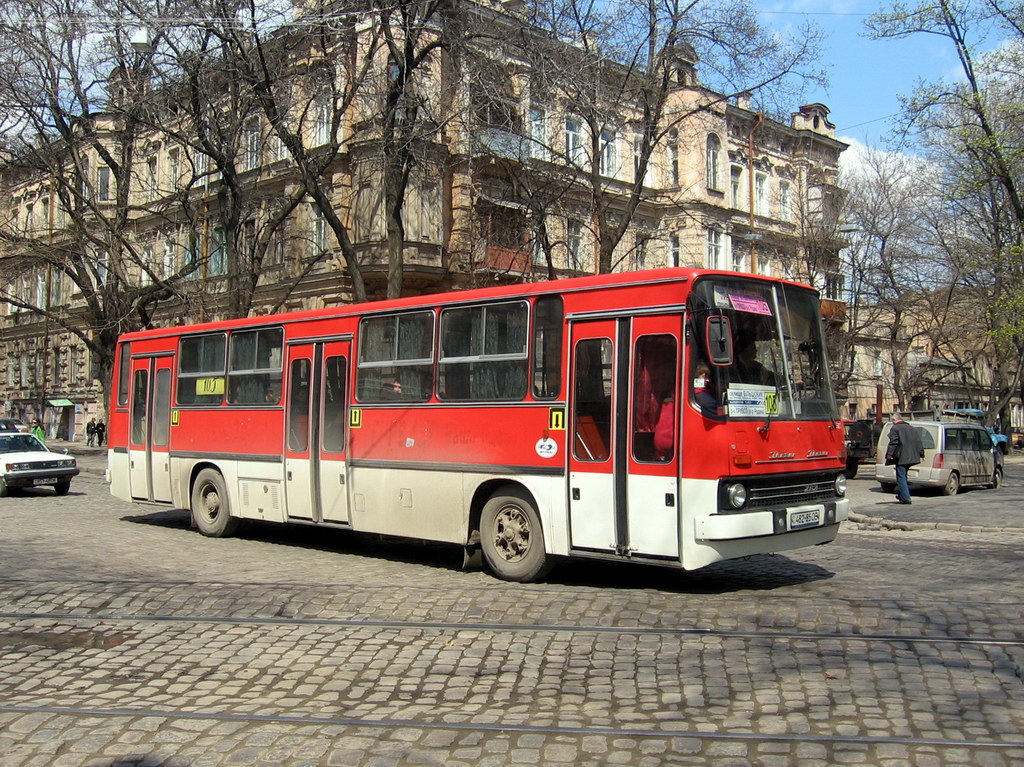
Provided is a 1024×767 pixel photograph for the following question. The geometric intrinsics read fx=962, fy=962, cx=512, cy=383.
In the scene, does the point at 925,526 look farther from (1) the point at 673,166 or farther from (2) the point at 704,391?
(1) the point at 673,166

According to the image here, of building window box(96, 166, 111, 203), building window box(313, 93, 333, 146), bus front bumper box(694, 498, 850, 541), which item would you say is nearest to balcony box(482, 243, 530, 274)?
building window box(313, 93, 333, 146)

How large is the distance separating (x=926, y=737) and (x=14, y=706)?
5.10 meters

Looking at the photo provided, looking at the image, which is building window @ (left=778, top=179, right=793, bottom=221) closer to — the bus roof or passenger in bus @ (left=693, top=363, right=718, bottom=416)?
the bus roof

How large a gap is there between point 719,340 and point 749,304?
3.09 ft

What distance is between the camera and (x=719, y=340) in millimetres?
8070

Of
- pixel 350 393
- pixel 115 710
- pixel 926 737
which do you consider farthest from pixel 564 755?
pixel 350 393

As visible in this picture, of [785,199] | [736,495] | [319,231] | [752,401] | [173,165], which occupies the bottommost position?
[736,495]

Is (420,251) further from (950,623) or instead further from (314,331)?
(950,623)

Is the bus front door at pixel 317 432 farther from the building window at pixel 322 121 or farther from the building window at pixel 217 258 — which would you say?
the building window at pixel 217 258

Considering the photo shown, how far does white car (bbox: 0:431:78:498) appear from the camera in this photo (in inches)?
849

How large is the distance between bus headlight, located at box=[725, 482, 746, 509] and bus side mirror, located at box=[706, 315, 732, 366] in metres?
1.06

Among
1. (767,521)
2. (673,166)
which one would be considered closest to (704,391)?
(767,521)

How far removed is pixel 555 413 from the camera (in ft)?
30.3

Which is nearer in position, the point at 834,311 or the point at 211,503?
the point at 211,503
